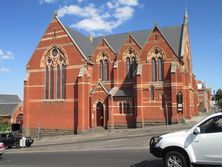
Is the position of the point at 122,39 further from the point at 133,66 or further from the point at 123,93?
the point at 123,93

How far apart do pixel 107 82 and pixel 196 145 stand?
122ft

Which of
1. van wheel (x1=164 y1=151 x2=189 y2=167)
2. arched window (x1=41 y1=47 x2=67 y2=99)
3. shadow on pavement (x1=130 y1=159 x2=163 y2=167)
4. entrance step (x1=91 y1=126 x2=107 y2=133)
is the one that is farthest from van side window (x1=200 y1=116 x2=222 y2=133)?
arched window (x1=41 y1=47 x2=67 y2=99)

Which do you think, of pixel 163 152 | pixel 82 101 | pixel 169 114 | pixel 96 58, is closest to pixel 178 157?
pixel 163 152

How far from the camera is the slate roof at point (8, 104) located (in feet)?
212

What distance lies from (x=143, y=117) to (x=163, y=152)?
31289 mm

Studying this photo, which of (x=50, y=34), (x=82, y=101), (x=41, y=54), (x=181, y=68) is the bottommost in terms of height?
(x=82, y=101)

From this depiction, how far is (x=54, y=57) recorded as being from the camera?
4672 centimetres

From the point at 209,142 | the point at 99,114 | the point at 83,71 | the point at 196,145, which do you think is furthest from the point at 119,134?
the point at 209,142

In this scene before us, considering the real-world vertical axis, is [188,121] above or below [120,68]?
below

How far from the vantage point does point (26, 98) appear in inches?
1875

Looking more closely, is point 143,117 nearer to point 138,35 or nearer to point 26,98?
point 138,35

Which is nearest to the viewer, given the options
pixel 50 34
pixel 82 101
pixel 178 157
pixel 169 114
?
pixel 178 157

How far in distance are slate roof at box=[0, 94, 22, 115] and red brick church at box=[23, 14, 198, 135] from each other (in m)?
19.0

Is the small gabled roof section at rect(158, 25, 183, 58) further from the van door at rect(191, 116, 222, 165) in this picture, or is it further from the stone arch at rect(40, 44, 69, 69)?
the van door at rect(191, 116, 222, 165)
